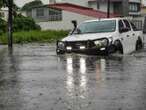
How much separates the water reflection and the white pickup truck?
1.88 feet

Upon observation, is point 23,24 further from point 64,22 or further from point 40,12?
point 40,12

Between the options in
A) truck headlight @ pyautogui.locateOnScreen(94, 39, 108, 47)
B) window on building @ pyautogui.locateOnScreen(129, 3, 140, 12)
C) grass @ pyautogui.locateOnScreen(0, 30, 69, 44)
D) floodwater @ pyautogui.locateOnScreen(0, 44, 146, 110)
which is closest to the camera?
floodwater @ pyautogui.locateOnScreen(0, 44, 146, 110)

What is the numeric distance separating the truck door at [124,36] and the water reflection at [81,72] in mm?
2107

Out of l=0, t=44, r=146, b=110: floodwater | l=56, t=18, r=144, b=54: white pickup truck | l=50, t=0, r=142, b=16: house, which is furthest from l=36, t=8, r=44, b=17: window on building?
l=0, t=44, r=146, b=110: floodwater

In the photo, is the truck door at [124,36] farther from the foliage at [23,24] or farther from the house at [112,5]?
the house at [112,5]

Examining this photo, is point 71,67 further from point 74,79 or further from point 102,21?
point 102,21

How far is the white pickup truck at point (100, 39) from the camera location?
2073 cm

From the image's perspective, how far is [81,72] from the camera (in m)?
15.2

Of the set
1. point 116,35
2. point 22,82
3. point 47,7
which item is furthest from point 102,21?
point 47,7

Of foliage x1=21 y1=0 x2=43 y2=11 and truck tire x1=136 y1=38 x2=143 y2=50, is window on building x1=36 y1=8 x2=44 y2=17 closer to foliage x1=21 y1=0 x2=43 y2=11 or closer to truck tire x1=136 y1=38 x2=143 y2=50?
foliage x1=21 y1=0 x2=43 y2=11

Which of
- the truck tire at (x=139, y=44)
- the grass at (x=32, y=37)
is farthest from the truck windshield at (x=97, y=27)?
the grass at (x=32, y=37)

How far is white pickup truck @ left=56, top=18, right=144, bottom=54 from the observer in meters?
20.7

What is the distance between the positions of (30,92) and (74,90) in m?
0.85

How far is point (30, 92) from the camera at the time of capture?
1132 cm
